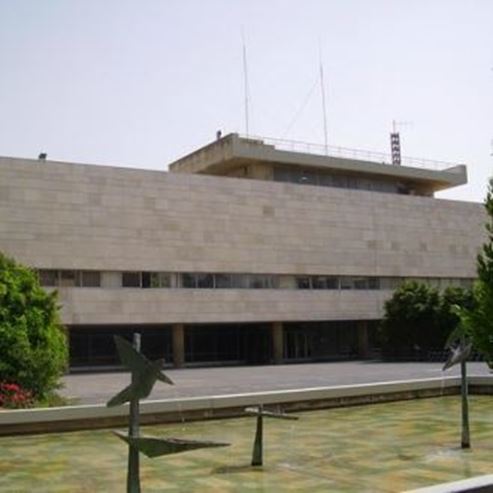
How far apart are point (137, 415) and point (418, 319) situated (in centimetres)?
4212

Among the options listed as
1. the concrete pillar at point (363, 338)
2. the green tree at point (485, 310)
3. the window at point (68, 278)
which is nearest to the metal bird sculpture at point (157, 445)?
the green tree at point (485, 310)

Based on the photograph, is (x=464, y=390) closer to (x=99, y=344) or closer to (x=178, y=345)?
(x=178, y=345)

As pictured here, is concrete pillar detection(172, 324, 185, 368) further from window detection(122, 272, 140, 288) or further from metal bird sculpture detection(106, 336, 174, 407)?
metal bird sculpture detection(106, 336, 174, 407)

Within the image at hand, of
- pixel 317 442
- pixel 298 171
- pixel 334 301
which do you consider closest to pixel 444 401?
pixel 317 442

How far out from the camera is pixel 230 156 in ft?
168

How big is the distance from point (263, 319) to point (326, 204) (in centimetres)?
959

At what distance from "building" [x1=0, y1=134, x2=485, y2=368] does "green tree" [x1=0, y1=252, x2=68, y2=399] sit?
2255 cm

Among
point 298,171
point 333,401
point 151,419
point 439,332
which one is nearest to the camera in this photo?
point 151,419

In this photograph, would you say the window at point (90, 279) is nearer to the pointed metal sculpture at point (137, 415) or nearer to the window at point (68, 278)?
the window at point (68, 278)

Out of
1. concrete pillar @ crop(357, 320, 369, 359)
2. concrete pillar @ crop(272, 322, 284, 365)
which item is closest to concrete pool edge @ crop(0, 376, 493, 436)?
concrete pillar @ crop(272, 322, 284, 365)

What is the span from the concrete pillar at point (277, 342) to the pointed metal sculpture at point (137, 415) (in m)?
42.4

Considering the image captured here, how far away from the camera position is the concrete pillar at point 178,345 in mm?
45500

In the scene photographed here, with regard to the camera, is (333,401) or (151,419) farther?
(333,401)

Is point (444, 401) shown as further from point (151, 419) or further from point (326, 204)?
point (326, 204)
